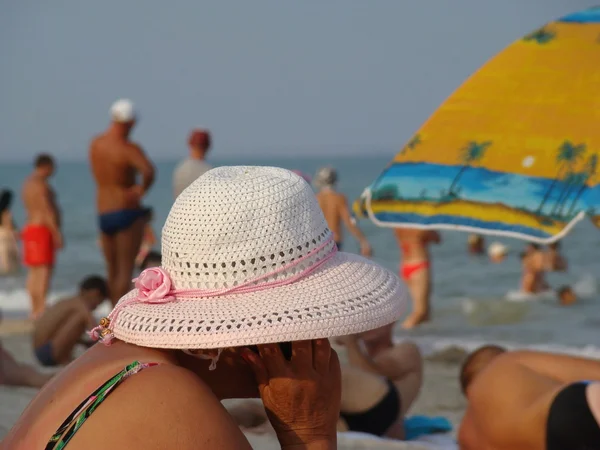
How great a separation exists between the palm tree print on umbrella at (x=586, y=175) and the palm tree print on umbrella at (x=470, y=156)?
0.47 meters

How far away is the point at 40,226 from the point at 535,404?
8.04m

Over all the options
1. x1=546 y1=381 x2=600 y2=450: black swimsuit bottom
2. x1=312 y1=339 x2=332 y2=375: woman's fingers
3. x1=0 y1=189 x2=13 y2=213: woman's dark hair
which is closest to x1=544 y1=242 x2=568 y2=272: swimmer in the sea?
x1=0 y1=189 x2=13 y2=213: woman's dark hair

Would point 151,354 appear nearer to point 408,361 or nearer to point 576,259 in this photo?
point 408,361

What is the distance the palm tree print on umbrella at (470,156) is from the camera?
3945 millimetres

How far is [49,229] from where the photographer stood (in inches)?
398

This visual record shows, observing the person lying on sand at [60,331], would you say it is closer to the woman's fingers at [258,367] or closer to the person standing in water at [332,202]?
the person standing in water at [332,202]

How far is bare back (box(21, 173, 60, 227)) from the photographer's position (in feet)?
32.7

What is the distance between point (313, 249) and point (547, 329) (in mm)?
9367

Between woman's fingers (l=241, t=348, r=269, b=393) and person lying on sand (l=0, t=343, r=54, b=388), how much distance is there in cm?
384

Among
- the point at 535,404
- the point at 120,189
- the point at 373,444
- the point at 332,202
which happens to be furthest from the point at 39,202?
the point at 535,404

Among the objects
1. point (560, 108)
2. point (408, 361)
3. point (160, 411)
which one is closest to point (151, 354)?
point (160, 411)

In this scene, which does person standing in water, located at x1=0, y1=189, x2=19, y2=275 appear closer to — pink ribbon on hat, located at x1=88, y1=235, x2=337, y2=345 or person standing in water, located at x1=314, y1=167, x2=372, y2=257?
person standing in water, located at x1=314, y1=167, x2=372, y2=257

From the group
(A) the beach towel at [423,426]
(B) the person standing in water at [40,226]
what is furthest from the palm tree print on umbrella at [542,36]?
(B) the person standing in water at [40,226]

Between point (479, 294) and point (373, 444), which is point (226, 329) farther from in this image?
point (479, 294)
